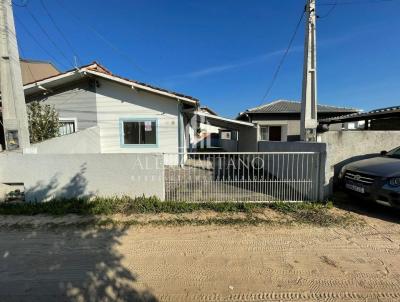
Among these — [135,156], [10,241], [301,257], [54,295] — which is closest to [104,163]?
[135,156]

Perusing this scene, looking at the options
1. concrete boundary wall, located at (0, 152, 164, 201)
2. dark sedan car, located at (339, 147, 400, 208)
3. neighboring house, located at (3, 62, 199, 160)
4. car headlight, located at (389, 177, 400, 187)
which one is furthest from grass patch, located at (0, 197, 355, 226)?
neighboring house, located at (3, 62, 199, 160)

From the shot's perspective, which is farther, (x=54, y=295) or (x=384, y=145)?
(x=384, y=145)

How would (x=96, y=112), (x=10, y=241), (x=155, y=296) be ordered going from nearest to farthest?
1. (x=155, y=296)
2. (x=10, y=241)
3. (x=96, y=112)

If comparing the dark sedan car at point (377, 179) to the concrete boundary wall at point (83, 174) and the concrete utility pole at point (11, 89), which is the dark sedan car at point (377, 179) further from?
the concrete utility pole at point (11, 89)

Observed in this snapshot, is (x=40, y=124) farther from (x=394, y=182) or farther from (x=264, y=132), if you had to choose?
(x=264, y=132)

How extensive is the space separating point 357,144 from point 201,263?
6224 millimetres

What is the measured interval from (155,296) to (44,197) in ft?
13.9

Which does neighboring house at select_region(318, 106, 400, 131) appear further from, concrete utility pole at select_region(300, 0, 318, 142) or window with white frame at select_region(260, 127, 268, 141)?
window with white frame at select_region(260, 127, 268, 141)

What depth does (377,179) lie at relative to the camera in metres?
4.47

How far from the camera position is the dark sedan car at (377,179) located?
4254mm

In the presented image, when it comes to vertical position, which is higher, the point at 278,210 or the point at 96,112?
the point at 96,112

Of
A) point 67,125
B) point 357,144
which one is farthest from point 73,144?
point 357,144

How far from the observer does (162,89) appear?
29.0 feet

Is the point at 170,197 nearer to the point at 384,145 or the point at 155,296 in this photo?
the point at 155,296
